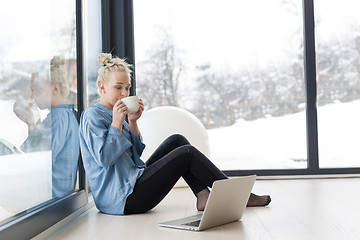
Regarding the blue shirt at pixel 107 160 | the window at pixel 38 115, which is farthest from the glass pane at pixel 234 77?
the blue shirt at pixel 107 160

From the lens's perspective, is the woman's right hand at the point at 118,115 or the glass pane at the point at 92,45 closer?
the woman's right hand at the point at 118,115

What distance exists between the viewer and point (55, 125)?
8.18 ft

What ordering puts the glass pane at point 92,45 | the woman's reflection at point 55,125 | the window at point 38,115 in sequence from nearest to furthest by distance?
the window at point 38,115 → the woman's reflection at point 55,125 → the glass pane at point 92,45

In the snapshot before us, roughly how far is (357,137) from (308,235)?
8.69 feet

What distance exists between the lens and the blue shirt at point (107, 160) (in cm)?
239

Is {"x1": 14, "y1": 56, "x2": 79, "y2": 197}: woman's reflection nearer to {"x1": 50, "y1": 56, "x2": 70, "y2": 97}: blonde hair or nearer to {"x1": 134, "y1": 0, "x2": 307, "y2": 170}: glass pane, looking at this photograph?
{"x1": 50, "y1": 56, "x2": 70, "y2": 97}: blonde hair

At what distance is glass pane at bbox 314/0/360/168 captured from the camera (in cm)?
437

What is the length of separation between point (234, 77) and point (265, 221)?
2.21 meters

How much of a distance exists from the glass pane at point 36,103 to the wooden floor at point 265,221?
0.82ft

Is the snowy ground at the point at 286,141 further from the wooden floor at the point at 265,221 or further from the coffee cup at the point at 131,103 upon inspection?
the coffee cup at the point at 131,103

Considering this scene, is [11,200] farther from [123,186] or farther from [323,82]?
[323,82]

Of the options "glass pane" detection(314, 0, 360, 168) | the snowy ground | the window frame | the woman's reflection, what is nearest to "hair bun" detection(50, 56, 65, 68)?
the woman's reflection

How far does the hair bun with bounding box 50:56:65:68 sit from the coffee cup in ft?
1.21

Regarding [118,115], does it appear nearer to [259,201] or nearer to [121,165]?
[121,165]
